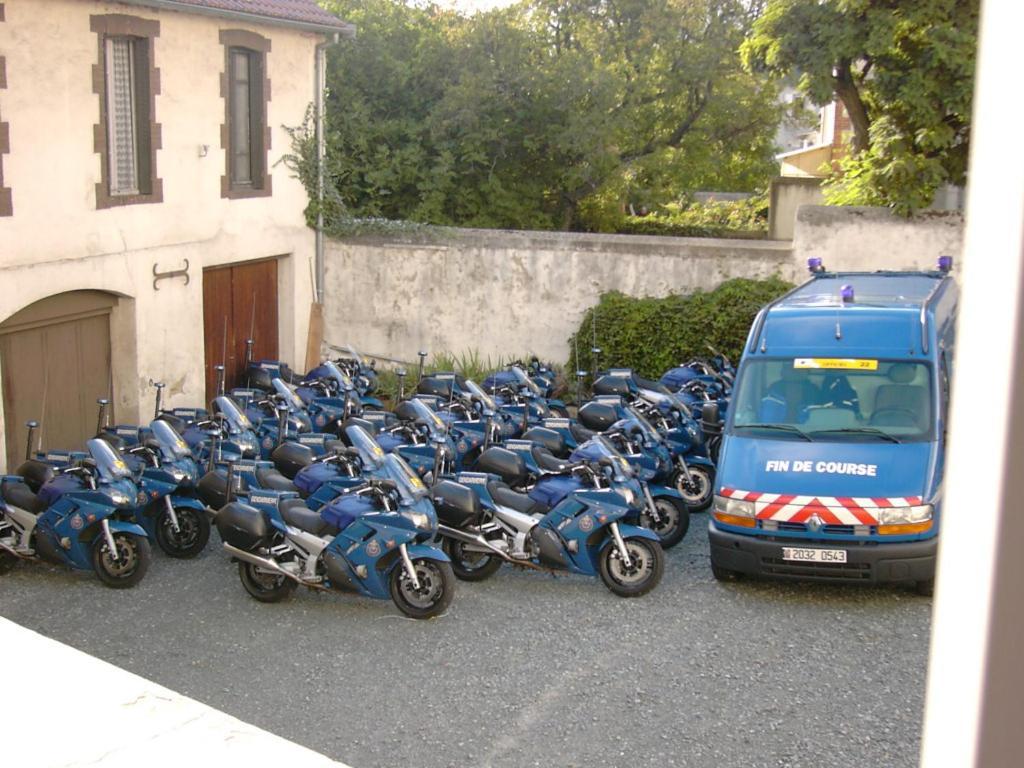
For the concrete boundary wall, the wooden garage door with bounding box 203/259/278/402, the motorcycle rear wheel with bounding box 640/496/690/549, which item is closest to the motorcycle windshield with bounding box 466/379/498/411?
the motorcycle rear wheel with bounding box 640/496/690/549

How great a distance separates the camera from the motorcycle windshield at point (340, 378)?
14.3 meters

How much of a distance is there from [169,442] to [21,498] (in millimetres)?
1381

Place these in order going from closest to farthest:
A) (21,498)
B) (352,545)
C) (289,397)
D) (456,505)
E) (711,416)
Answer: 1. (352,545)
2. (456,505)
3. (21,498)
4. (711,416)
5. (289,397)

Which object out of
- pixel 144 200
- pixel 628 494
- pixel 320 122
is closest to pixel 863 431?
pixel 628 494

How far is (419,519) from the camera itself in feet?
30.5

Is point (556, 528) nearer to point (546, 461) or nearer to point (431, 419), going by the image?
point (546, 461)

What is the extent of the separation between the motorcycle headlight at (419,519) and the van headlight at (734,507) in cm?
235

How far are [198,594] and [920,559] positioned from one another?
5727 mm

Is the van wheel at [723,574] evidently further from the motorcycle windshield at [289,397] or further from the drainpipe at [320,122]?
the drainpipe at [320,122]

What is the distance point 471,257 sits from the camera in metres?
17.6

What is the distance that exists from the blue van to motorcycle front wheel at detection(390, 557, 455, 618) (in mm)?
2191

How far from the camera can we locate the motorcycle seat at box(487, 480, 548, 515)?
33.1ft

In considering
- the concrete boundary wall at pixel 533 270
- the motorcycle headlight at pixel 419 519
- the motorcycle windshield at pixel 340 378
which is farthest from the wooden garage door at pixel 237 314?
the motorcycle headlight at pixel 419 519

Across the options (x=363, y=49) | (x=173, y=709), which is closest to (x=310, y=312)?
(x=363, y=49)
